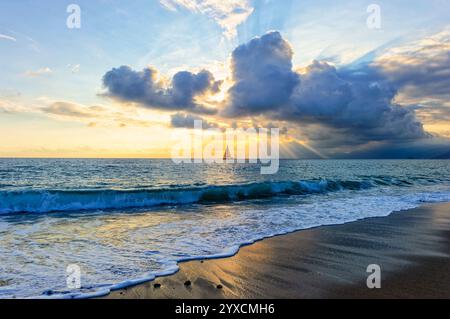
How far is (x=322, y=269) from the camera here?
6.84 metres

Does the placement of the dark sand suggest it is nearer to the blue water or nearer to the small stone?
the blue water

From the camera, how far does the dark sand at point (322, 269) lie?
554cm

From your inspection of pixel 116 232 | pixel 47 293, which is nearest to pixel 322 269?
pixel 47 293

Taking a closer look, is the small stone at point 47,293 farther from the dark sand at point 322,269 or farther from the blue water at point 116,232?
the dark sand at point 322,269

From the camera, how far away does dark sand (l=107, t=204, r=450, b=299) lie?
5539 mm

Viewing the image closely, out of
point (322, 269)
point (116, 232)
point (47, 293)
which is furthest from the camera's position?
point (116, 232)

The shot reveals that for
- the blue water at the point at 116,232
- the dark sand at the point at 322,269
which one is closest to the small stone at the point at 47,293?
the blue water at the point at 116,232

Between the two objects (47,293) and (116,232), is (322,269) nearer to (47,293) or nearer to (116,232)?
(47,293)

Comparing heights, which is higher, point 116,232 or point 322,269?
point 322,269

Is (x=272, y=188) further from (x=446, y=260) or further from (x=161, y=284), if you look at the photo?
(x=161, y=284)

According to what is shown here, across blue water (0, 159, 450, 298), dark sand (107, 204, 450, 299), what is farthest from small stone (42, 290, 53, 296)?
dark sand (107, 204, 450, 299)

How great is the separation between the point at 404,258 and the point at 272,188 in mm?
19331

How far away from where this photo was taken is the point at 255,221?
1316cm
